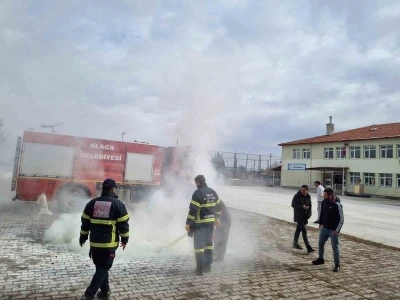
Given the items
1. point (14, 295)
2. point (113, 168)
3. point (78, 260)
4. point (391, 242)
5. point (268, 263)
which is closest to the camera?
point (14, 295)

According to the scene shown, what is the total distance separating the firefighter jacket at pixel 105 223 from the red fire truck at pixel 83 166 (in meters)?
7.92

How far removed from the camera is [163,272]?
5.21 m

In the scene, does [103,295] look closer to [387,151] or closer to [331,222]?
[331,222]

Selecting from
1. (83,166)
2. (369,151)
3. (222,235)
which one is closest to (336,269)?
(222,235)

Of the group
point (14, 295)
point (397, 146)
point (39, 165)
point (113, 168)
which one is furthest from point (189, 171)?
point (397, 146)

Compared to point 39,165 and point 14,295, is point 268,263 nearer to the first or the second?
point 14,295

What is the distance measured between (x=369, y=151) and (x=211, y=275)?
30838mm

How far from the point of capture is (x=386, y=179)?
1150 inches

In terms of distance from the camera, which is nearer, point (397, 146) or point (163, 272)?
point (163, 272)

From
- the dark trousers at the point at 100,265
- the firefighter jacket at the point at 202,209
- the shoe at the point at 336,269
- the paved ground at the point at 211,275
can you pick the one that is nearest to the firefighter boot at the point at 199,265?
the paved ground at the point at 211,275

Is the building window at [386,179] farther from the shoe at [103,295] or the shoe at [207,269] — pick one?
the shoe at [103,295]

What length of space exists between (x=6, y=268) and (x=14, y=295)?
48.9 inches

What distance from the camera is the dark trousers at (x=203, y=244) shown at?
17.1 feet

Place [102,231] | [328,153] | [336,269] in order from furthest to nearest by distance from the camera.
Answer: [328,153]
[336,269]
[102,231]
